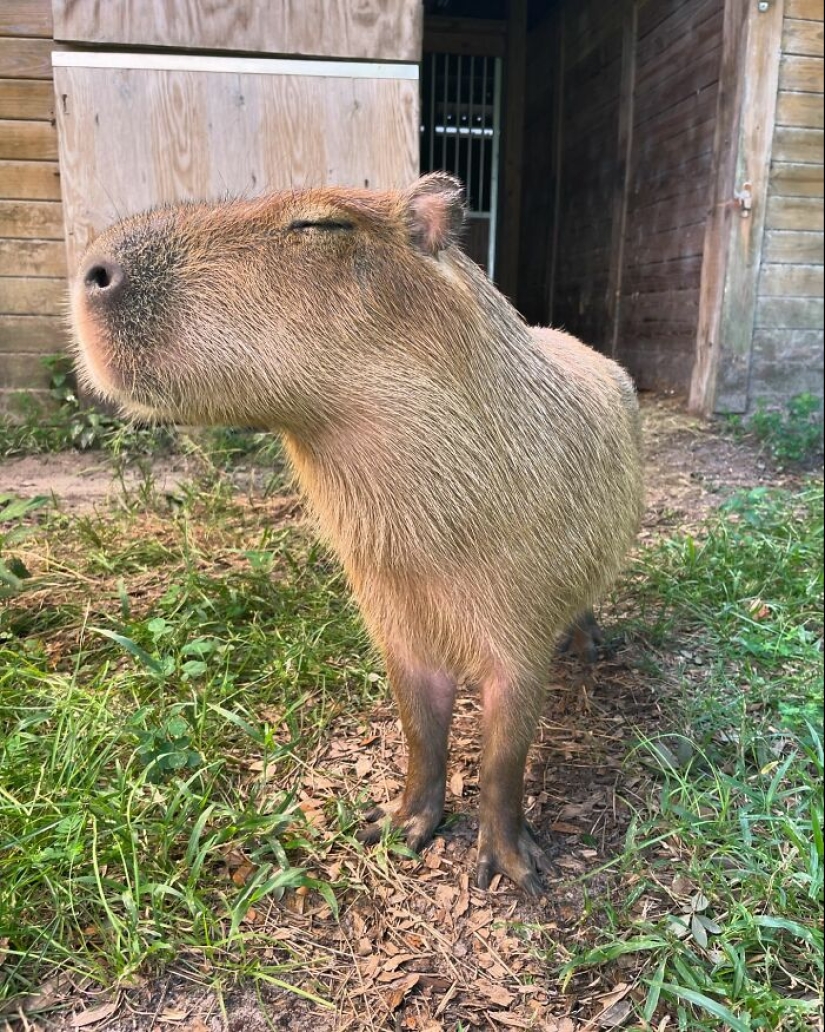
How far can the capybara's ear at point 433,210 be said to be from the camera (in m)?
1.51

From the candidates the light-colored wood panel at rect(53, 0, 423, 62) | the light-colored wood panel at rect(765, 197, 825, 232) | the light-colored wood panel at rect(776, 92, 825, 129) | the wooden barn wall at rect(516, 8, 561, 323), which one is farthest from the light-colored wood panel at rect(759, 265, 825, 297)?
the wooden barn wall at rect(516, 8, 561, 323)

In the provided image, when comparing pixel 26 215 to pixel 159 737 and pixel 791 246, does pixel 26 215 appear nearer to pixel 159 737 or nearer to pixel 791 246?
pixel 159 737

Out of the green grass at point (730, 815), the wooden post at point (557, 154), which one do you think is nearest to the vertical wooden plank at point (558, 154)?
the wooden post at point (557, 154)

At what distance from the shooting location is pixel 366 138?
366 centimetres

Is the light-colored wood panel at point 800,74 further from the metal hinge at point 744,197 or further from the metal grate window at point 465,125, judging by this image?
the metal grate window at point 465,125

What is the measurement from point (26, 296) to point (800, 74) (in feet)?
16.0

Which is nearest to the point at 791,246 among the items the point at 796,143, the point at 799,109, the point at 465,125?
the point at 796,143

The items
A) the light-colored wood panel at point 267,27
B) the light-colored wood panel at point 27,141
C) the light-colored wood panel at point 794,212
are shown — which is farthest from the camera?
the light-colored wood panel at point 794,212

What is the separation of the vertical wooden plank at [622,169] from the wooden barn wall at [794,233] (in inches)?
76.6

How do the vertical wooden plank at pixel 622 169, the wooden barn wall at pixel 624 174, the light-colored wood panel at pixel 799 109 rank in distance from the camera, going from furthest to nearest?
the vertical wooden plank at pixel 622 169 < the wooden barn wall at pixel 624 174 < the light-colored wood panel at pixel 799 109

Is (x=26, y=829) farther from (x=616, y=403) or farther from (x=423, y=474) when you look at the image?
(x=616, y=403)

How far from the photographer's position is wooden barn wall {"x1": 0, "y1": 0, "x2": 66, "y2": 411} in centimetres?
238

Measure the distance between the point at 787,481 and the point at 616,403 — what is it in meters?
2.77

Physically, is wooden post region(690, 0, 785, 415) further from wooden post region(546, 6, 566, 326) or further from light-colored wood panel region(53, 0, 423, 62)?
wooden post region(546, 6, 566, 326)
